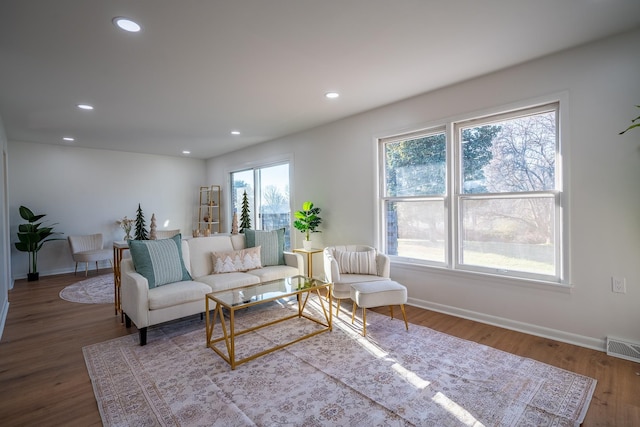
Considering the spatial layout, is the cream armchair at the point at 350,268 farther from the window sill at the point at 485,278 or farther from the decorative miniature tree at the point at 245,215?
the decorative miniature tree at the point at 245,215

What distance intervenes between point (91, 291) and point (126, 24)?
4.31 metres

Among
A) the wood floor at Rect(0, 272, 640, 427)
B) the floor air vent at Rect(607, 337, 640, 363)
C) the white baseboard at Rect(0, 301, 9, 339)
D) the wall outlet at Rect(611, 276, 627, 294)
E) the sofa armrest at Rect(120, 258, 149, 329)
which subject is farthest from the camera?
the white baseboard at Rect(0, 301, 9, 339)

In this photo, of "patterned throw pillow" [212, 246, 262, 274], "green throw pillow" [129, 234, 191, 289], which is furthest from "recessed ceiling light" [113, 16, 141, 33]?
"patterned throw pillow" [212, 246, 262, 274]

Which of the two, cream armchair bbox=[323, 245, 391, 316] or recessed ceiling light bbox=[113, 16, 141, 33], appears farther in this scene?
cream armchair bbox=[323, 245, 391, 316]

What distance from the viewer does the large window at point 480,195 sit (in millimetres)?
2947

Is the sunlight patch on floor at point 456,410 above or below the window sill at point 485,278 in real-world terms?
below

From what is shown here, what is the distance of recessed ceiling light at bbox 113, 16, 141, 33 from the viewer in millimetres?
2098

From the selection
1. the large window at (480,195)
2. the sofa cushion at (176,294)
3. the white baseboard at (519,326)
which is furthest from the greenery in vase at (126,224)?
the white baseboard at (519,326)

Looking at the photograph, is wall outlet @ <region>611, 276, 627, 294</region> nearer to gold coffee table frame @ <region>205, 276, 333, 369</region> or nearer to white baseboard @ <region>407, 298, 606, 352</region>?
white baseboard @ <region>407, 298, 606, 352</region>

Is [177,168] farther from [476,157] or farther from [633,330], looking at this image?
[633,330]

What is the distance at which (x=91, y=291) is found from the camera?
15.9 ft

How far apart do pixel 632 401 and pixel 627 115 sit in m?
2.09

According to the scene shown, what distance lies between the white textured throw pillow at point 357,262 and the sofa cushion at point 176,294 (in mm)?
1521

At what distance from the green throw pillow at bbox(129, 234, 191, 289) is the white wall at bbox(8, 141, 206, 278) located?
4.33m
